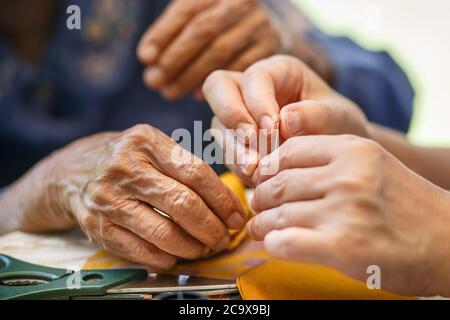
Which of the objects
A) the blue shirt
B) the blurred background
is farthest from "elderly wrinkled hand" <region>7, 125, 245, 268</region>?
the blurred background

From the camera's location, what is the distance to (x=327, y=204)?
0.48 m

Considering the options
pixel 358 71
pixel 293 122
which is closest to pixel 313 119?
pixel 293 122

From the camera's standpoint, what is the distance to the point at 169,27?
1004 mm

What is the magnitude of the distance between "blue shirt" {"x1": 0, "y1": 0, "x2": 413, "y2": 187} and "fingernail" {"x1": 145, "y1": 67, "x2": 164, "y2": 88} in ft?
0.55

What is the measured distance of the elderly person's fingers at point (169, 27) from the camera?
100cm

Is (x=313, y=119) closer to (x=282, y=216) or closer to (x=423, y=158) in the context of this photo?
(x=282, y=216)

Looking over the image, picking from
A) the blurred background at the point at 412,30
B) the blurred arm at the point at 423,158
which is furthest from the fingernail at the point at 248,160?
the blurred background at the point at 412,30

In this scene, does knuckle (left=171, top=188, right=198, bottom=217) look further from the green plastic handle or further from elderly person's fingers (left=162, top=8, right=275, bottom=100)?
elderly person's fingers (left=162, top=8, right=275, bottom=100)

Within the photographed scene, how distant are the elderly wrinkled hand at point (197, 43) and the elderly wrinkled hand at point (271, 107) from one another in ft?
0.84

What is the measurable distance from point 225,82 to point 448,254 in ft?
1.14

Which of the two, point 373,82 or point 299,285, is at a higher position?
point 373,82

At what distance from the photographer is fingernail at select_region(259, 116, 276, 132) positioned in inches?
24.1

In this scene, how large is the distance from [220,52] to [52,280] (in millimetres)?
556

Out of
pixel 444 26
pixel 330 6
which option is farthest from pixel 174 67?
pixel 444 26
